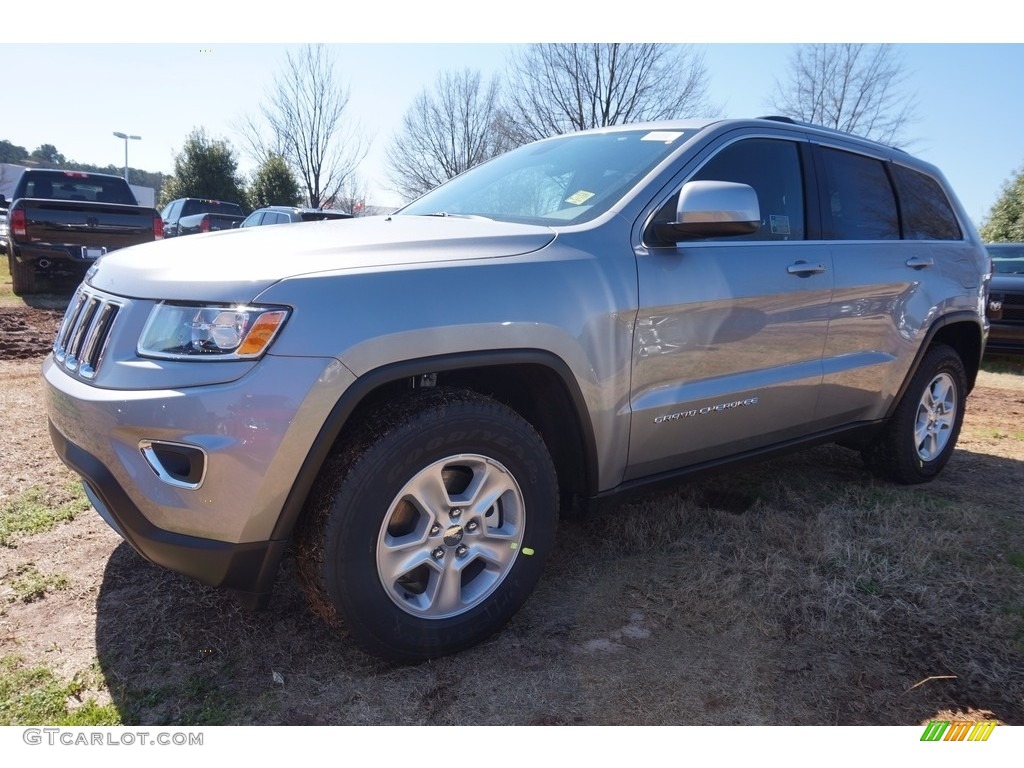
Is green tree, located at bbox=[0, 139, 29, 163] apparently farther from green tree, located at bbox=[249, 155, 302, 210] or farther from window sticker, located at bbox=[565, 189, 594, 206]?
window sticker, located at bbox=[565, 189, 594, 206]

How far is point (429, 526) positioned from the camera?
2.24 metres

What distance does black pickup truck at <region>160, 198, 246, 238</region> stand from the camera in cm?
1719

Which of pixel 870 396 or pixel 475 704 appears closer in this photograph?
pixel 475 704

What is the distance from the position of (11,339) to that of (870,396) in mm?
7466

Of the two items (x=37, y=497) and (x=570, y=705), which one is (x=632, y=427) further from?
(x=37, y=497)

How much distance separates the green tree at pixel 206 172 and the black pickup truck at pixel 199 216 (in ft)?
24.7

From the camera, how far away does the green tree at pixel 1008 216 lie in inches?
678

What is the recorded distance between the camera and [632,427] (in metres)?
2.63

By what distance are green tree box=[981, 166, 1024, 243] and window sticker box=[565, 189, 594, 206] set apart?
715 inches

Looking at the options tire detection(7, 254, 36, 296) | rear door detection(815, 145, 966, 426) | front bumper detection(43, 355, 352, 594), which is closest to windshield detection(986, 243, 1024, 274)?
rear door detection(815, 145, 966, 426)

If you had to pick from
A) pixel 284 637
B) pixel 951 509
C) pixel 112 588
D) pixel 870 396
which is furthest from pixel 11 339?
pixel 951 509

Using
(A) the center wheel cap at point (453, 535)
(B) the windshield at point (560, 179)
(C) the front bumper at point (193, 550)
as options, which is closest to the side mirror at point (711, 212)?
(B) the windshield at point (560, 179)

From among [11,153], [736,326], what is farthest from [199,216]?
[11,153]

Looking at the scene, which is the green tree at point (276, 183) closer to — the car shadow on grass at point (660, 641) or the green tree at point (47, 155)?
the car shadow on grass at point (660, 641)
